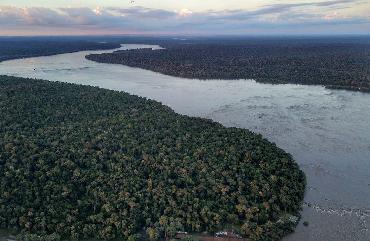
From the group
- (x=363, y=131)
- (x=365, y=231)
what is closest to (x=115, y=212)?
(x=365, y=231)

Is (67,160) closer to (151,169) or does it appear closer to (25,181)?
(25,181)

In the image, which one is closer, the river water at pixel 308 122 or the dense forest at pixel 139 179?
the dense forest at pixel 139 179

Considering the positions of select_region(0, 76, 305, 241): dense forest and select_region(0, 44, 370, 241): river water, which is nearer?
select_region(0, 76, 305, 241): dense forest

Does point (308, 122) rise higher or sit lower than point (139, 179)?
higher
